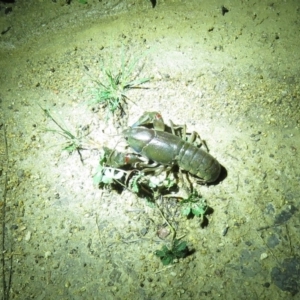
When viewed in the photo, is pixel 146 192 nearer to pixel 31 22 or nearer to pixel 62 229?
pixel 62 229

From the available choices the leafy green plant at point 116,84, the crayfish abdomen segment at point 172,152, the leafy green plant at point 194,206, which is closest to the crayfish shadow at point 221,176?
the crayfish abdomen segment at point 172,152

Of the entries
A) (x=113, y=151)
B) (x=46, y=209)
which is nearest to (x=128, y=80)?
(x=113, y=151)

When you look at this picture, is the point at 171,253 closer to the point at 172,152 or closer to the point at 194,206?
the point at 194,206

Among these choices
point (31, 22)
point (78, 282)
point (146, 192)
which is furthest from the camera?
point (31, 22)

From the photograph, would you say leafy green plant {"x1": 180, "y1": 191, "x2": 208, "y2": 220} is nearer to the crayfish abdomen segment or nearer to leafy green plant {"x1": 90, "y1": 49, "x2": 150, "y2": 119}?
the crayfish abdomen segment

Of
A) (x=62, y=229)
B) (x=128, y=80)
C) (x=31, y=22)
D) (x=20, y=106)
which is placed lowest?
(x=62, y=229)

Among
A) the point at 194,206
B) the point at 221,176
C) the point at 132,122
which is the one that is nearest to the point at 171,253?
the point at 194,206

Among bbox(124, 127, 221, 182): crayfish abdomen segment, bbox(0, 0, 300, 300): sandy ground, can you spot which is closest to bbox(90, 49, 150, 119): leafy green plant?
bbox(0, 0, 300, 300): sandy ground

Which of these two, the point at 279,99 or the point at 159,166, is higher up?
the point at 279,99
